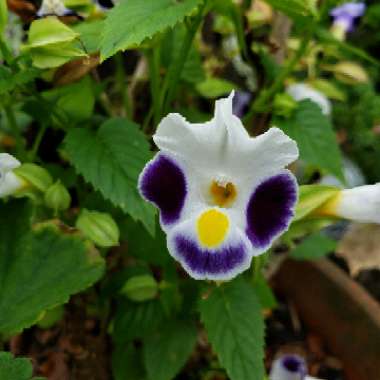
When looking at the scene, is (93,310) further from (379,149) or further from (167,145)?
(379,149)

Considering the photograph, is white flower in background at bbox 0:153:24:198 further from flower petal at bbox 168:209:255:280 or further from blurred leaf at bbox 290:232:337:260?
blurred leaf at bbox 290:232:337:260

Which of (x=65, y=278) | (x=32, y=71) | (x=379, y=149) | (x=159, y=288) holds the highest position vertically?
(x=32, y=71)

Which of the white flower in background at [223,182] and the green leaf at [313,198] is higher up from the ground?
the white flower in background at [223,182]

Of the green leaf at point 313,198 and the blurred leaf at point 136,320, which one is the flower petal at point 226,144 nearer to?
the green leaf at point 313,198

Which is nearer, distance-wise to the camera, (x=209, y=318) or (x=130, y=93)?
(x=209, y=318)

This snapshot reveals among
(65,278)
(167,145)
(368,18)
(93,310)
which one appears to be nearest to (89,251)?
(65,278)

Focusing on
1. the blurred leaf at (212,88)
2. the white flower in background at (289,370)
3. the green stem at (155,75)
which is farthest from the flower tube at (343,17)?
the white flower in background at (289,370)

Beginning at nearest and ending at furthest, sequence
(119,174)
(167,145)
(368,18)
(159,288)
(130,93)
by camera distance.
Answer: (167,145) < (119,174) < (159,288) < (130,93) < (368,18)

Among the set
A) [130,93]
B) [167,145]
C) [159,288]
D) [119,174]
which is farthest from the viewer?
[130,93]
